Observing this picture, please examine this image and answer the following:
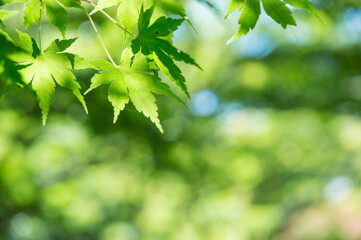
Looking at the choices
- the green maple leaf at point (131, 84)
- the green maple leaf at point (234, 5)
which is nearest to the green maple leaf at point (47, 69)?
the green maple leaf at point (131, 84)

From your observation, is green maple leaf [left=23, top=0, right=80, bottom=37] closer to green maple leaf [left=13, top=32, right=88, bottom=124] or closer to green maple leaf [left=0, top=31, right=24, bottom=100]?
green maple leaf [left=13, top=32, right=88, bottom=124]

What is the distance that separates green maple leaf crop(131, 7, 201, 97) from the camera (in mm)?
723

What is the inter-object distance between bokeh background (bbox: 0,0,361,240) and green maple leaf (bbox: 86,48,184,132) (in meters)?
2.38

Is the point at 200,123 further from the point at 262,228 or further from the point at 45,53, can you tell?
the point at 45,53

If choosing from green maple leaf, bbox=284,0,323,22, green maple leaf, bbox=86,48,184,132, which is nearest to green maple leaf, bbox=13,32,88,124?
green maple leaf, bbox=86,48,184,132

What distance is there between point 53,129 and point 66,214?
1.17 metres

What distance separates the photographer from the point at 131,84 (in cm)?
82

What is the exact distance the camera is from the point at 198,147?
444cm

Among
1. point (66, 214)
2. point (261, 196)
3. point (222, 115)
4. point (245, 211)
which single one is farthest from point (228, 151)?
point (261, 196)

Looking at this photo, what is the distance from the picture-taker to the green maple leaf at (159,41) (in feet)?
2.37

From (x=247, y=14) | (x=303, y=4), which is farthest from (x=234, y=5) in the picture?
(x=303, y=4)

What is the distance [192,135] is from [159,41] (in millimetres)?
3579

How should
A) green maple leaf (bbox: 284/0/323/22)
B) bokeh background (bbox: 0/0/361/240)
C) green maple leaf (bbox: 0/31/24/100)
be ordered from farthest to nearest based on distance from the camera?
1. bokeh background (bbox: 0/0/361/240)
2. green maple leaf (bbox: 284/0/323/22)
3. green maple leaf (bbox: 0/31/24/100)

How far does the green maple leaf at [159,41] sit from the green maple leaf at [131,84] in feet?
0.16
